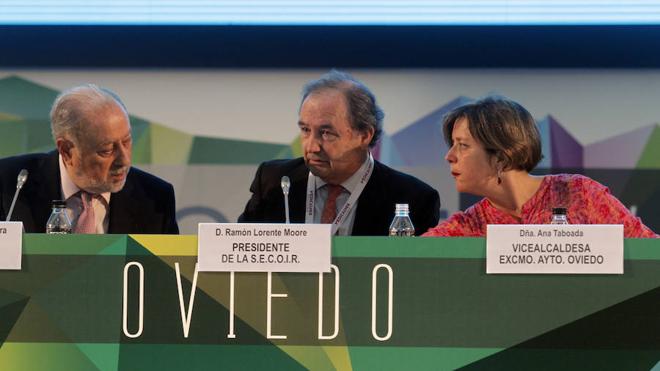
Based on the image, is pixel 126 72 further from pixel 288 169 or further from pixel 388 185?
pixel 388 185

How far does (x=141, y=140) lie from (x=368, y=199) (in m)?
1.34

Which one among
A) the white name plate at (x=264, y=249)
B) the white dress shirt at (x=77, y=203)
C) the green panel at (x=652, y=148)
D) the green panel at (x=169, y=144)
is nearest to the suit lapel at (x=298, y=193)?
the white dress shirt at (x=77, y=203)

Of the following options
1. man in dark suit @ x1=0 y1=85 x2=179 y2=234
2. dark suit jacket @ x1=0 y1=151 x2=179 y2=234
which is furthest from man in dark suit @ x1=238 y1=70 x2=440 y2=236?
man in dark suit @ x1=0 y1=85 x2=179 y2=234

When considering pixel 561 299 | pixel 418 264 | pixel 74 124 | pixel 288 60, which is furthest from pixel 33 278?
pixel 288 60

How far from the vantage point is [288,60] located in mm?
4059

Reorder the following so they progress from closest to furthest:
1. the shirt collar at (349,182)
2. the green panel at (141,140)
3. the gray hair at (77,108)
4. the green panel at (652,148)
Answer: the gray hair at (77,108)
the shirt collar at (349,182)
the green panel at (652,148)
the green panel at (141,140)

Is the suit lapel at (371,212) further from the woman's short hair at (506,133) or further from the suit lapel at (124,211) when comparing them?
the suit lapel at (124,211)

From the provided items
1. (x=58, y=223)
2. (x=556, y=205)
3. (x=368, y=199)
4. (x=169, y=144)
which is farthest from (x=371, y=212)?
(x=169, y=144)

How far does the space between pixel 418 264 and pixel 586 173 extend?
7.55 feet

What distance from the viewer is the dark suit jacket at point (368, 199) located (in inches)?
125

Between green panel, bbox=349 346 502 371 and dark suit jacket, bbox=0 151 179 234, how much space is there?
1332mm

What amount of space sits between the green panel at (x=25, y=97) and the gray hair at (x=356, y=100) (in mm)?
1346

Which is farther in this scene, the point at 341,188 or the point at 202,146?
the point at 202,146

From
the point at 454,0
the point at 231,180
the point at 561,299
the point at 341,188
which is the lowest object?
the point at 561,299
